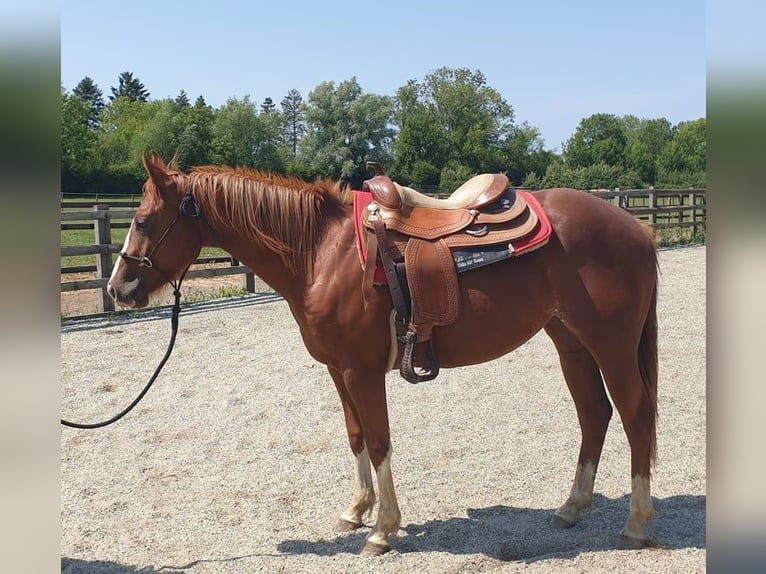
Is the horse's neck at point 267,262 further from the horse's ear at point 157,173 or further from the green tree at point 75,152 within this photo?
the green tree at point 75,152

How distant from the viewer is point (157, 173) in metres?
2.99

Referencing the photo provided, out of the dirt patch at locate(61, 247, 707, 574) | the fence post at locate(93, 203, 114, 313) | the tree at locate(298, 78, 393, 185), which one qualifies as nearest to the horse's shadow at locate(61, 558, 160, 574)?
the dirt patch at locate(61, 247, 707, 574)

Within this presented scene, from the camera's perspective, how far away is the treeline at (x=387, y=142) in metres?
31.7

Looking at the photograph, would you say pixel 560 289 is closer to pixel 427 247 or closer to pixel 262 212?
pixel 427 247

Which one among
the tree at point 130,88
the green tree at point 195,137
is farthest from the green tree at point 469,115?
the tree at point 130,88

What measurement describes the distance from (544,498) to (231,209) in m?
2.36

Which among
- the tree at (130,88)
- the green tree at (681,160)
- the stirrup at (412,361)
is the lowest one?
the stirrup at (412,361)

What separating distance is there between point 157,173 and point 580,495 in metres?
2.73

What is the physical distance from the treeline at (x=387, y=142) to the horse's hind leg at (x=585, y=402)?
2452 centimetres

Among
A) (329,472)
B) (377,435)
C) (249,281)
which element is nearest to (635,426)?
(377,435)

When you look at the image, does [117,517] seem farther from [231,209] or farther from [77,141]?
[77,141]

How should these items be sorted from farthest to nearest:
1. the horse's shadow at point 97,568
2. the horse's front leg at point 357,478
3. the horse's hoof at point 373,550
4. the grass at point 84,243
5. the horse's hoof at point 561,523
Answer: the grass at point 84,243
the horse's front leg at point 357,478
the horse's hoof at point 561,523
the horse's hoof at point 373,550
the horse's shadow at point 97,568

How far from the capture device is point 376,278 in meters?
2.91
